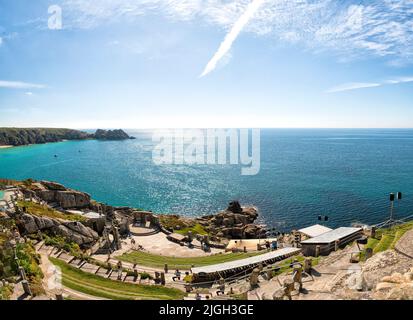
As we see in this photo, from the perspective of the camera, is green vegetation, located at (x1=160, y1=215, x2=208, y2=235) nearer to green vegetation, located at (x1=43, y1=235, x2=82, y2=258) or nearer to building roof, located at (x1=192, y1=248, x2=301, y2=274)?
green vegetation, located at (x1=43, y1=235, x2=82, y2=258)

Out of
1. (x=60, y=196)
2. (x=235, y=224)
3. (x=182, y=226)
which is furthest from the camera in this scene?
(x=235, y=224)

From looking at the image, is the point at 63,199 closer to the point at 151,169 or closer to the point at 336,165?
the point at 151,169

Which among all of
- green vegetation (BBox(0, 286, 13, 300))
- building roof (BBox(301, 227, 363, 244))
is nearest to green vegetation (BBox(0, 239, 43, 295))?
green vegetation (BBox(0, 286, 13, 300))

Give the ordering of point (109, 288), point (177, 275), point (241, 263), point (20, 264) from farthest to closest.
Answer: point (241, 263) → point (177, 275) → point (109, 288) → point (20, 264)

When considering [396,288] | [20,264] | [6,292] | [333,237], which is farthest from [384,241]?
[20,264]

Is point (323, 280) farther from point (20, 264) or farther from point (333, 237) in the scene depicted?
point (20, 264)

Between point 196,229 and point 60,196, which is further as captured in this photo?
point 196,229

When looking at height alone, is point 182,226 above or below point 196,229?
above
